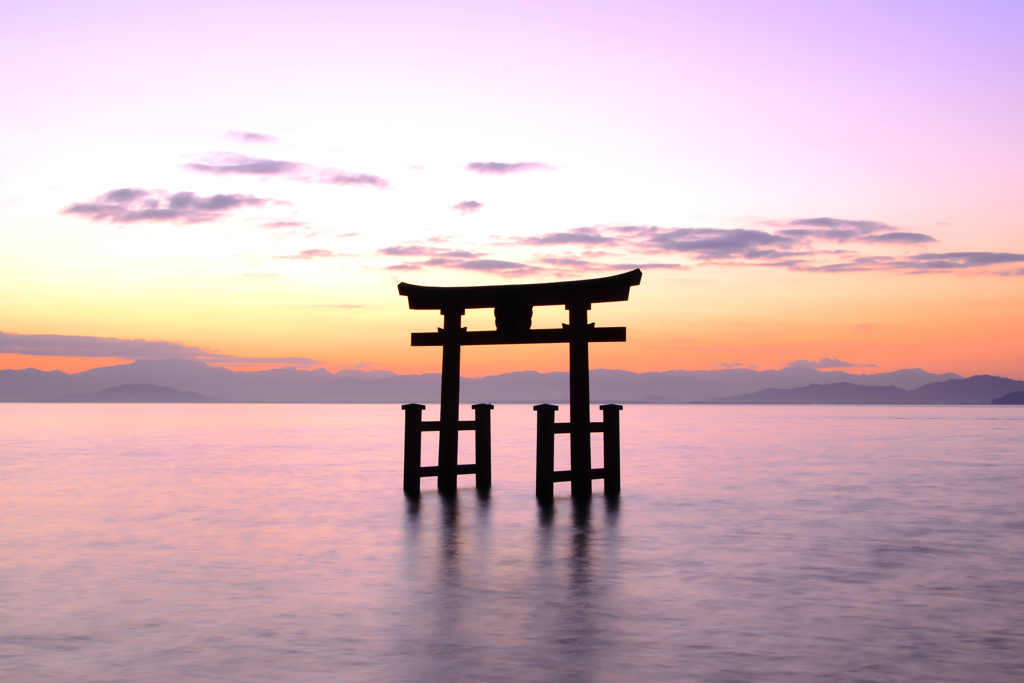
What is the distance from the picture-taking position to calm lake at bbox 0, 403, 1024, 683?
7.05 meters

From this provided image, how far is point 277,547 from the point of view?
1295 cm

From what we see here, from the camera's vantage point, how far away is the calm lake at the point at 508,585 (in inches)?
277

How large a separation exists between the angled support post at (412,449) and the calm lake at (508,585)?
1.63 feet

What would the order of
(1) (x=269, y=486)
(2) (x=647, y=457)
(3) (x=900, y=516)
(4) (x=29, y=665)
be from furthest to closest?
(2) (x=647, y=457), (1) (x=269, y=486), (3) (x=900, y=516), (4) (x=29, y=665)

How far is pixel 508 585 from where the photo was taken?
1003 cm

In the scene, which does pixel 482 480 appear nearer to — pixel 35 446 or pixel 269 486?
pixel 269 486

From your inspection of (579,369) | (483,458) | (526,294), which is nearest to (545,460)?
(579,369)

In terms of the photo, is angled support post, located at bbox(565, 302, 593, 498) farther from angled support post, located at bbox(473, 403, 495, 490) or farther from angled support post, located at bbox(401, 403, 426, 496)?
angled support post, located at bbox(401, 403, 426, 496)

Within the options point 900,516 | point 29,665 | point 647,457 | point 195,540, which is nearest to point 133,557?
point 195,540

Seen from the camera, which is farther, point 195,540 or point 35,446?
point 35,446

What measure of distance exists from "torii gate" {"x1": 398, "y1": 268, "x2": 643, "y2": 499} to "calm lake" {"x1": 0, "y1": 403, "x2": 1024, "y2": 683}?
0.77m

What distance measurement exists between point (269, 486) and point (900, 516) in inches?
595

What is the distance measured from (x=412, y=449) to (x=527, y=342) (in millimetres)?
3481

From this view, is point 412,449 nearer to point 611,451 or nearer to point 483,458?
point 483,458
